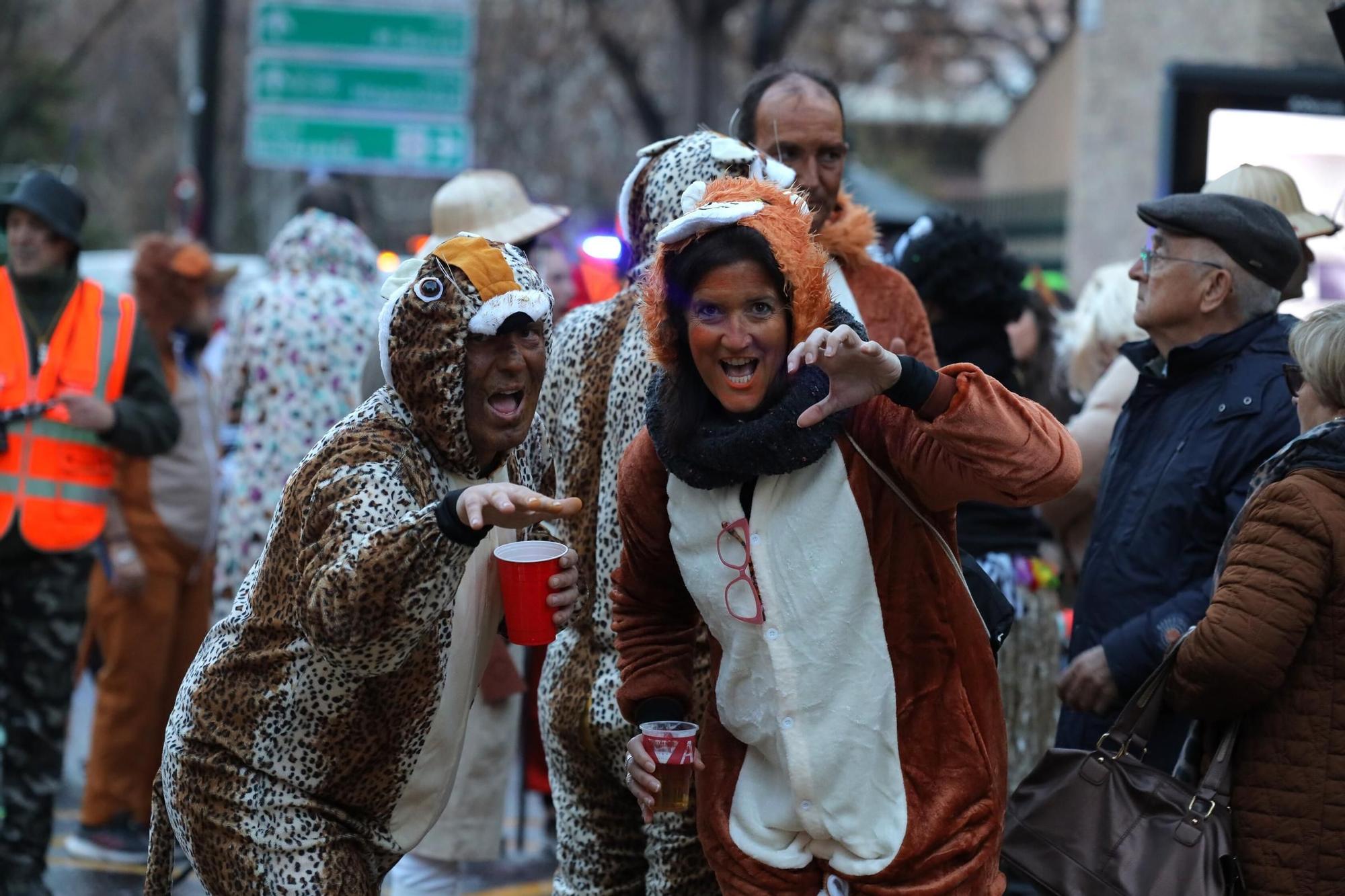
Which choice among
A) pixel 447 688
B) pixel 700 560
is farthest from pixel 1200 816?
pixel 447 688

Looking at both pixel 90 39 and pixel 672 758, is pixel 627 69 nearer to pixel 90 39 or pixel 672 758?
pixel 90 39

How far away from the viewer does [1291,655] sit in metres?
3.30

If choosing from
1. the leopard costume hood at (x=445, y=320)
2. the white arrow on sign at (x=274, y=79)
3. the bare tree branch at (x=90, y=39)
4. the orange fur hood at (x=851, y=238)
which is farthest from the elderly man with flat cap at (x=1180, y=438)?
the bare tree branch at (x=90, y=39)

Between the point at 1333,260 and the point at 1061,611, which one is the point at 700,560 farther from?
the point at 1333,260

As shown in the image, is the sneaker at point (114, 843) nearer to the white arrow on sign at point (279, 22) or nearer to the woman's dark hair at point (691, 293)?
the woman's dark hair at point (691, 293)

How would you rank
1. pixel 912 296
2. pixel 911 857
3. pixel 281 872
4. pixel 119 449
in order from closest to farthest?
pixel 911 857 → pixel 281 872 → pixel 912 296 → pixel 119 449

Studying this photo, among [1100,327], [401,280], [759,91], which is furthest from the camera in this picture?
[1100,327]

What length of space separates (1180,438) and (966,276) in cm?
119

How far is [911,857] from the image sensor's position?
2.96 m

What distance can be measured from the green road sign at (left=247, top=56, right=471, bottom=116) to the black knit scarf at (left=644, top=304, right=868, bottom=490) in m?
14.8

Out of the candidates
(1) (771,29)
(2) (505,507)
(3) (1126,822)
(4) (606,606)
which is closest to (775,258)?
(2) (505,507)

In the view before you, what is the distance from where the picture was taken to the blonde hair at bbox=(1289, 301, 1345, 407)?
3402 millimetres

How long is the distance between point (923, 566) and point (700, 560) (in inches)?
17.0

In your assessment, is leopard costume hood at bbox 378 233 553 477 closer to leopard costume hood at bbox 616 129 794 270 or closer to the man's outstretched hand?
the man's outstretched hand
